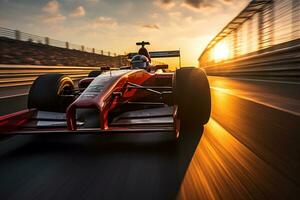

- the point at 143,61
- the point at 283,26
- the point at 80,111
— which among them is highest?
the point at 283,26

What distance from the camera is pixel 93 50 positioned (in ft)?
126

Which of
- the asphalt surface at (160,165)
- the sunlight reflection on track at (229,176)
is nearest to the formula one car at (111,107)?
the asphalt surface at (160,165)

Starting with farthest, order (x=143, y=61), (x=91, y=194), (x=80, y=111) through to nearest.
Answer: (x=143, y=61), (x=80, y=111), (x=91, y=194)

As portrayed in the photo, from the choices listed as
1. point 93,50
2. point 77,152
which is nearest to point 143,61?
point 77,152

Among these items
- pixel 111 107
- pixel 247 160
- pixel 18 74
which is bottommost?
pixel 247 160

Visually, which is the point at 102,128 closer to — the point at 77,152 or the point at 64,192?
the point at 77,152

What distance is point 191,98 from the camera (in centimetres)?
444

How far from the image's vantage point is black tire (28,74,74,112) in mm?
4859

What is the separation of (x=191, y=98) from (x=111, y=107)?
3.43 feet

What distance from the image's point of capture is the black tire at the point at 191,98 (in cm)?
439

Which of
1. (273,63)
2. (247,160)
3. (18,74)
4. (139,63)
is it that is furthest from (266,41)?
(247,160)

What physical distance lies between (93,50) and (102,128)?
3586 centimetres

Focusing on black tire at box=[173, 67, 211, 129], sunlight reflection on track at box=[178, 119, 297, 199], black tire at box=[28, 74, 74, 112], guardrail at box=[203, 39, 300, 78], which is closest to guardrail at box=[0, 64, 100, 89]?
black tire at box=[28, 74, 74, 112]

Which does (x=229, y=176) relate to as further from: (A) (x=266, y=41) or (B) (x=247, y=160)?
(A) (x=266, y=41)
